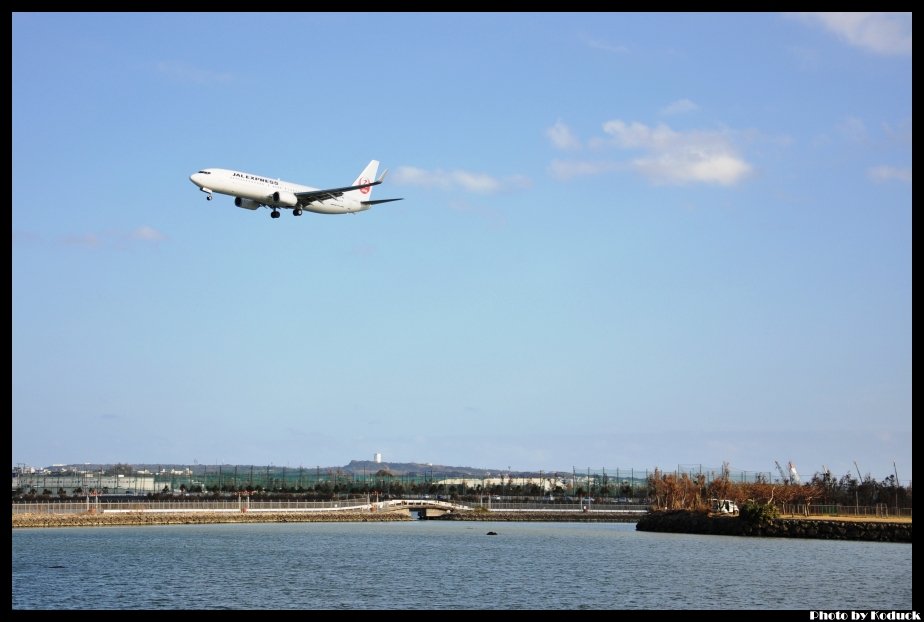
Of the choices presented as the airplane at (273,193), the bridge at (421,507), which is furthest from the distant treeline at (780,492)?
the airplane at (273,193)

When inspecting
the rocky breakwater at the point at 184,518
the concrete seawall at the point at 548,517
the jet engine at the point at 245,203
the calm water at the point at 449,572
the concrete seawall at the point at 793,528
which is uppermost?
the jet engine at the point at 245,203

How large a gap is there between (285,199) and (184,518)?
69.0 m

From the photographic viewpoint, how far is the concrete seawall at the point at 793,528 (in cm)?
9444

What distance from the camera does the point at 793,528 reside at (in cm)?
10344

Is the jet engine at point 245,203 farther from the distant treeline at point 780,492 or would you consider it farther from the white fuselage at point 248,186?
the distant treeline at point 780,492

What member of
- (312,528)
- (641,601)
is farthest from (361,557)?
(312,528)

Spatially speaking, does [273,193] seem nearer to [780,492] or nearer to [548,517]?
[780,492]

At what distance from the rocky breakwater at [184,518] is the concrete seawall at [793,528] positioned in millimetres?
54817

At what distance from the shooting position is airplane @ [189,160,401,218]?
83312 millimetres

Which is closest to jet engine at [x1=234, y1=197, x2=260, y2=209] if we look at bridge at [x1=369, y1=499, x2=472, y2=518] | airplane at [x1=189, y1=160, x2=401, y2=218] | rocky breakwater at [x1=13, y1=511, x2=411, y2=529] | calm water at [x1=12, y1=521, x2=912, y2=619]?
airplane at [x1=189, y1=160, x2=401, y2=218]

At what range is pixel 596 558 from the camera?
9225cm
